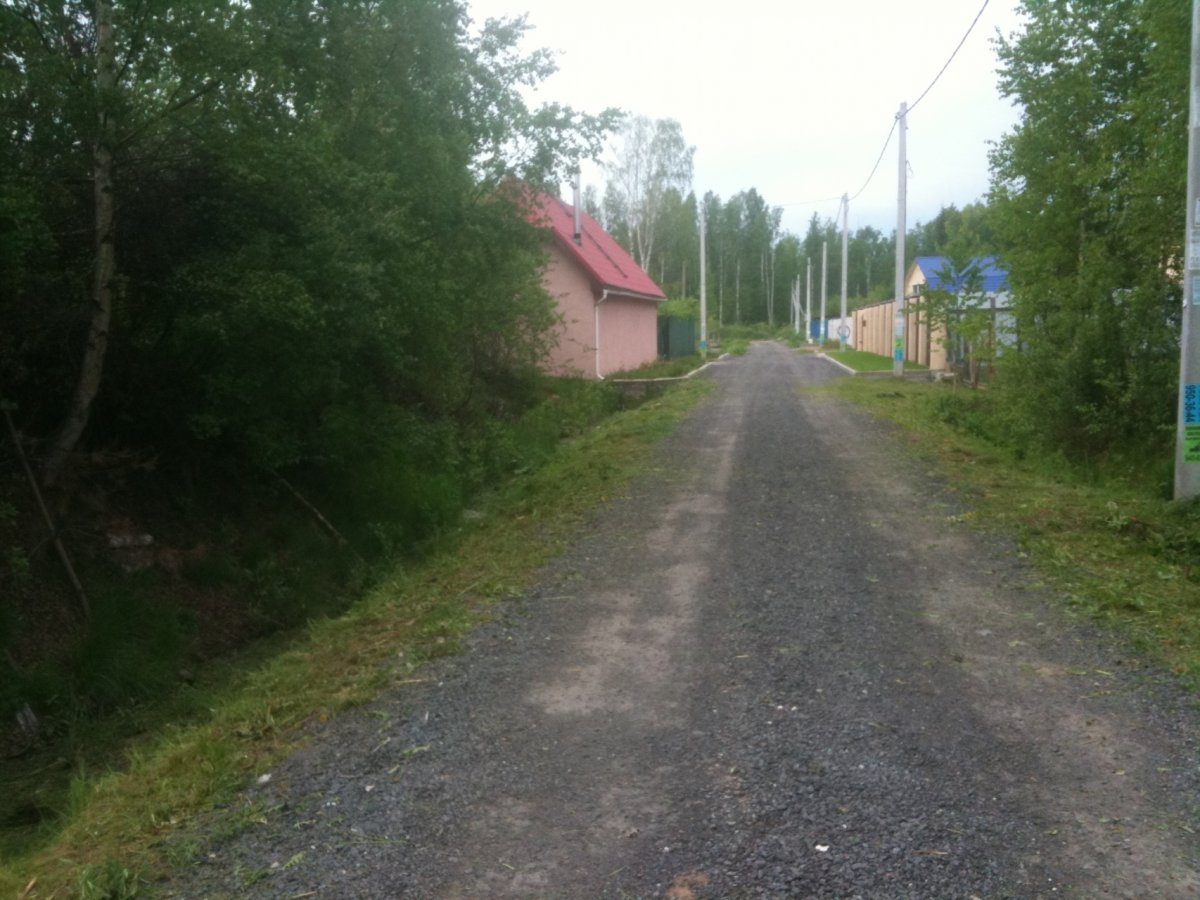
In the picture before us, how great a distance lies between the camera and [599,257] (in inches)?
1288

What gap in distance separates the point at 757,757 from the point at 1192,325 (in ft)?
22.4

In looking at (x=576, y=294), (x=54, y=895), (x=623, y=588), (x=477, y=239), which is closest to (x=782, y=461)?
(x=477, y=239)

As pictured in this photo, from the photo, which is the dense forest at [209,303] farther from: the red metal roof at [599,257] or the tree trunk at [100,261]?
the red metal roof at [599,257]

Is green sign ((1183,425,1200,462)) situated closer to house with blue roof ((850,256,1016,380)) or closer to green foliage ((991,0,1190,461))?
green foliage ((991,0,1190,461))

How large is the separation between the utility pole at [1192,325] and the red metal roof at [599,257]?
50.5 ft

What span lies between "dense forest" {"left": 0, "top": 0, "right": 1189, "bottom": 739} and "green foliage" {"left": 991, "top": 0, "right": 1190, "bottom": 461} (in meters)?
0.04

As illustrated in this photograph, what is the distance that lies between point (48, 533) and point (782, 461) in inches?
318

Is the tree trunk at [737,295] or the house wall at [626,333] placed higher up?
the tree trunk at [737,295]

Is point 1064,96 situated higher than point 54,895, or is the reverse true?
point 1064,96

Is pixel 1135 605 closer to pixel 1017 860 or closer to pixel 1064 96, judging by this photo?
pixel 1017 860

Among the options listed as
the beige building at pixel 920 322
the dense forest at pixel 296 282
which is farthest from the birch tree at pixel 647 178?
the dense forest at pixel 296 282

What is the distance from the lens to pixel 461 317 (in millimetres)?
15000

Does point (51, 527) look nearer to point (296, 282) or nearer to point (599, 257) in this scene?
point (296, 282)

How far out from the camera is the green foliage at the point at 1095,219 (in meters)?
11.7
